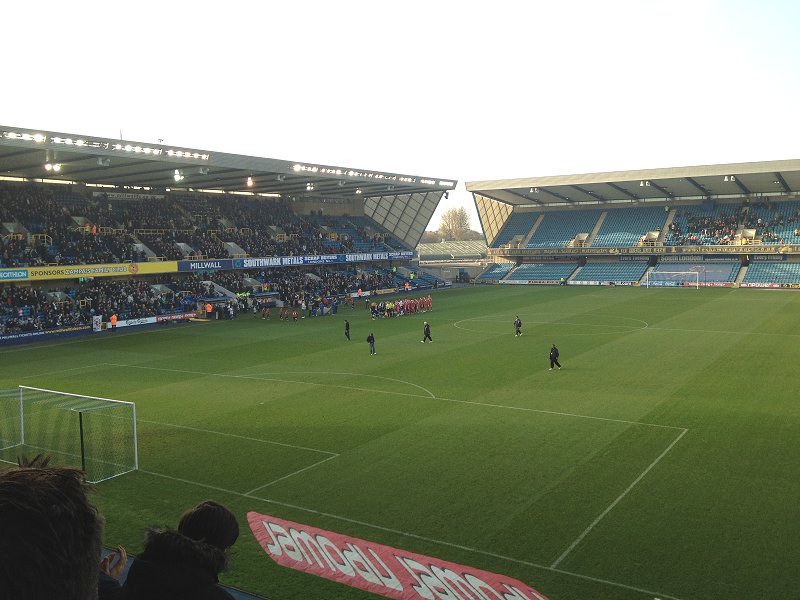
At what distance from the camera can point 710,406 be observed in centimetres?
1895

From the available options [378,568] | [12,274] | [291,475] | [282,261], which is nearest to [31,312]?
[12,274]

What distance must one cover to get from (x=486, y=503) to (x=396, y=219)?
2641 inches

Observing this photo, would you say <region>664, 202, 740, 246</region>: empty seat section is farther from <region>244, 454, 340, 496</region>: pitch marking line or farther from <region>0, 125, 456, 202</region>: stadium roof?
<region>244, 454, 340, 496</region>: pitch marking line

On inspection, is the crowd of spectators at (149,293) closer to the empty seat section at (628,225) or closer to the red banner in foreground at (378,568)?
the empty seat section at (628,225)

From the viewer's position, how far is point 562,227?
78.8 m

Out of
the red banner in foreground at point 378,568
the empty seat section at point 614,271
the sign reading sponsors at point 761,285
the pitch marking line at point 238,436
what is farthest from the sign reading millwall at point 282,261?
the red banner in foreground at point 378,568

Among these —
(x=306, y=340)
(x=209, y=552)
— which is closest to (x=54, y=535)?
(x=209, y=552)

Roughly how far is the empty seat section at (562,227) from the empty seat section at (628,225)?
6.67 feet

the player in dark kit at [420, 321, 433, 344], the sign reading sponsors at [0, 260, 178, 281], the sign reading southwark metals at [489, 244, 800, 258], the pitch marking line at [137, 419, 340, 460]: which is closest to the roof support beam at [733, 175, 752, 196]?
the sign reading southwark metals at [489, 244, 800, 258]

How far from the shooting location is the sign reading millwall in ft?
167

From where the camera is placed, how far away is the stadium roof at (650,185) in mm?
60812

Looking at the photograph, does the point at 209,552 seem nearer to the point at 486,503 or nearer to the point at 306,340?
the point at 486,503

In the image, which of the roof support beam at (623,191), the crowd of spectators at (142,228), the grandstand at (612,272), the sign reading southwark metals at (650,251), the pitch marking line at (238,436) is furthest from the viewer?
the roof support beam at (623,191)

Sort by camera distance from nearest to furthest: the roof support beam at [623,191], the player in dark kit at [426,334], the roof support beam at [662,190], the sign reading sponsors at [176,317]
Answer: the player in dark kit at [426,334]
the sign reading sponsors at [176,317]
the roof support beam at [662,190]
the roof support beam at [623,191]
